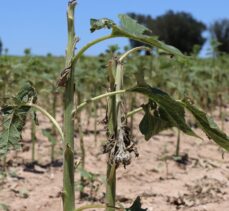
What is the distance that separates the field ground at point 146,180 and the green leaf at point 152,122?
1301 millimetres

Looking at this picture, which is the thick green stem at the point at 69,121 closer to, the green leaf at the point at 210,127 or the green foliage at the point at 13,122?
the green foliage at the point at 13,122

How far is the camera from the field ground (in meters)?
3.16

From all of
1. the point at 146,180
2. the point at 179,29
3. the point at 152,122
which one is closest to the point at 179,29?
the point at 179,29

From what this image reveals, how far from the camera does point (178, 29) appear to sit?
4747 centimetres

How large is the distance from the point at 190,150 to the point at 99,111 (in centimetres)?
222

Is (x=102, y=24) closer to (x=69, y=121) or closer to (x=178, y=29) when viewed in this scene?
(x=69, y=121)

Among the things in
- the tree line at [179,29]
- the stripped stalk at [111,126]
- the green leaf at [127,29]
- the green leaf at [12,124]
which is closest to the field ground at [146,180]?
the stripped stalk at [111,126]

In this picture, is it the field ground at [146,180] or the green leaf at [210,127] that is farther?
the field ground at [146,180]

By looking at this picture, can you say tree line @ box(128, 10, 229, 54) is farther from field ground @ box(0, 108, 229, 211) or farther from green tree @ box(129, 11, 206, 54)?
field ground @ box(0, 108, 229, 211)

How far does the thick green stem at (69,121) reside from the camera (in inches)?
59.1

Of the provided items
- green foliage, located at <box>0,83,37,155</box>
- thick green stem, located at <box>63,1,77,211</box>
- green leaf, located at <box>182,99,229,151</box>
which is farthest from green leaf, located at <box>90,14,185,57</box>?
green foliage, located at <box>0,83,37,155</box>

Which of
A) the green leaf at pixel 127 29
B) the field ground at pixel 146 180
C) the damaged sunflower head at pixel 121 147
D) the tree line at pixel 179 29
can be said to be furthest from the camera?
the tree line at pixel 179 29

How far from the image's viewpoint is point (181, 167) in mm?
4344

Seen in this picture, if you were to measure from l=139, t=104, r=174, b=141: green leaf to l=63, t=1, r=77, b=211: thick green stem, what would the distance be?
0.26m
